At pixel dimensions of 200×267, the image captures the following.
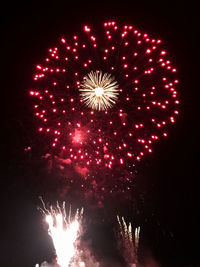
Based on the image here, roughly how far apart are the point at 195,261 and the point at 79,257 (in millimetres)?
9613

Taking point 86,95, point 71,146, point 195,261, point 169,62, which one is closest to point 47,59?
point 86,95

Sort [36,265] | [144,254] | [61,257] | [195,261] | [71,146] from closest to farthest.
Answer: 1. [71,146]
2. [61,257]
3. [195,261]
4. [36,265]
5. [144,254]

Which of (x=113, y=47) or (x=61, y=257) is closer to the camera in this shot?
(x=113, y=47)

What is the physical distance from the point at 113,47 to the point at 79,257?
2118cm

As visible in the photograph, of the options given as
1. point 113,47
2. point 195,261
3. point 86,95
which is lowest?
point 195,261

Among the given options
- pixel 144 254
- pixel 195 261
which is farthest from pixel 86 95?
pixel 144 254

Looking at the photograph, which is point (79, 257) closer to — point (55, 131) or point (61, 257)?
point (61, 257)

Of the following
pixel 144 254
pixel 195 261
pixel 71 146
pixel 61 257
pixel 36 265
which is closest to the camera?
pixel 71 146

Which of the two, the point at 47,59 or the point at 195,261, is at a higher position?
the point at 47,59

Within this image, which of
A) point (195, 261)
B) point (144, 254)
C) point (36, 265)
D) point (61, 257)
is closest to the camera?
point (61, 257)

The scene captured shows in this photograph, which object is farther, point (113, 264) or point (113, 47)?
point (113, 264)

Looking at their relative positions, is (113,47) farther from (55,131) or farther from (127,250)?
(127,250)

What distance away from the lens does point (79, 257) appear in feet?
92.7

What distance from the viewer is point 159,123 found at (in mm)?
11680
